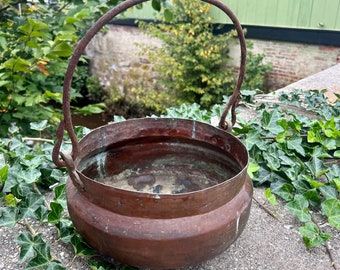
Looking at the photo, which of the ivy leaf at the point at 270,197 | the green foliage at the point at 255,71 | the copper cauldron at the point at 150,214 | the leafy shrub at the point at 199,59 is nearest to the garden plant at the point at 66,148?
the ivy leaf at the point at 270,197

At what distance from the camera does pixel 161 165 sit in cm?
163

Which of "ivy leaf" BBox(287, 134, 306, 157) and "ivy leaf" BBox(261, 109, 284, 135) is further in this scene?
"ivy leaf" BBox(261, 109, 284, 135)

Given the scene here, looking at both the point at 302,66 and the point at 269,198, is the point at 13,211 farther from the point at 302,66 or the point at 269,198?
the point at 302,66

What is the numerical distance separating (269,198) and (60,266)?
2.87 feet

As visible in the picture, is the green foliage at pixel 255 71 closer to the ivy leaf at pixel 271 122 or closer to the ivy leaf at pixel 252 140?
the ivy leaf at pixel 271 122

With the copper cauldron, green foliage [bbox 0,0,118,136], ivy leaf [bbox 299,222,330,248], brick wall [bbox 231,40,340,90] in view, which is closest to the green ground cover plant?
ivy leaf [bbox 299,222,330,248]

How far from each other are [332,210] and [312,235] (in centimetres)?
14

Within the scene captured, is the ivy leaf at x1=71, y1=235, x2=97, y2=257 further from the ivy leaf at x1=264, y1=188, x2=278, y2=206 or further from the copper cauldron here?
the ivy leaf at x1=264, y1=188, x2=278, y2=206

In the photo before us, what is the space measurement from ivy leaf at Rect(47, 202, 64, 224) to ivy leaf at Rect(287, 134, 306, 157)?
1.15 m

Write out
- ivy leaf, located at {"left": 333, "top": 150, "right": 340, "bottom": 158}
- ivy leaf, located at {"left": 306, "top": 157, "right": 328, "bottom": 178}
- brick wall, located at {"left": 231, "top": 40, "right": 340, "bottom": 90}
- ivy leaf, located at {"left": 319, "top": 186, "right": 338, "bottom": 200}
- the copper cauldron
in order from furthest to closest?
1. brick wall, located at {"left": 231, "top": 40, "right": 340, "bottom": 90}
2. ivy leaf, located at {"left": 333, "top": 150, "right": 340, "bottom": 158}
3. ivy leaf, located at {"left": 306, "top": 157, "right": 328, "bottom": 178}
4. ivy leaf, located at {"left": 319, "top": 186, "right": 338, "bottom": 200}
5. the copper cauldron

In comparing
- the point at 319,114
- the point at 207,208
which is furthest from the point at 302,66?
the point at 207,208

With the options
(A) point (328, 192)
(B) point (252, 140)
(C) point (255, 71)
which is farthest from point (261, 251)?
(C) point (255, 71)

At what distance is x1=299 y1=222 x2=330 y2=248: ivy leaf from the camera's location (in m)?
1.33

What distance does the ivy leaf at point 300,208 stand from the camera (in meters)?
1.43
